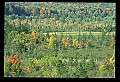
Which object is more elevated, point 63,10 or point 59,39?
point 63,10

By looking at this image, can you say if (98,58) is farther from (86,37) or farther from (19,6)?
(19,6)

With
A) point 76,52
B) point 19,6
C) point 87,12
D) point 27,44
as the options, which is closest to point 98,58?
point 76,52

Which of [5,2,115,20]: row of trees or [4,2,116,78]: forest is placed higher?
[5,2,115,20]: row of trees

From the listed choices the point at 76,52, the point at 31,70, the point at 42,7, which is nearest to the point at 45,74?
the point at 31,70

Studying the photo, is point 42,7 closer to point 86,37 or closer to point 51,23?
point 51,23

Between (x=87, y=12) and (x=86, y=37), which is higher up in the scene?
(x=87, y=12)

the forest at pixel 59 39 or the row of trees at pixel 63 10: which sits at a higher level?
the row of trees at pixel 63 10

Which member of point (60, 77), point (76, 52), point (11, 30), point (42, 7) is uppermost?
point (42, 7)

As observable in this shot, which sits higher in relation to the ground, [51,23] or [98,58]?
[51,23]
